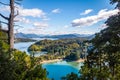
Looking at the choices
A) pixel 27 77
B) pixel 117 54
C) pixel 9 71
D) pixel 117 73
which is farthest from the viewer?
pixel 117 73

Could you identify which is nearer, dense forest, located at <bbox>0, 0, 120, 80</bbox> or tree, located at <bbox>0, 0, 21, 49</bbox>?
dense forest, located at <bbox>0, 0, 120, 80</bbox>

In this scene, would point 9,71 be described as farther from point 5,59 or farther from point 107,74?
point 107,74

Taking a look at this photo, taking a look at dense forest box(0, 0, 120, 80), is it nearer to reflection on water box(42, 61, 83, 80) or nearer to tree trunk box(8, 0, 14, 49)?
tree trunk box(8, 0, 14, 49)

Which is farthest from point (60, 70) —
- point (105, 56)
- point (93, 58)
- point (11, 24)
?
point (11, 24)

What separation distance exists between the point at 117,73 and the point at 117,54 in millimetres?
1678

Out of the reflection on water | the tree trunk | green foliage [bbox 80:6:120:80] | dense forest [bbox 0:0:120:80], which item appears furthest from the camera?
the reflection on water

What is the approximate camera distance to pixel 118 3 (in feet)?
45.5

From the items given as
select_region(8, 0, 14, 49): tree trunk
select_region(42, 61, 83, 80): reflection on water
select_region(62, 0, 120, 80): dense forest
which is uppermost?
select_region(8, 0, 14, 49): tree trunk

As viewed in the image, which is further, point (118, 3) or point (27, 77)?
point (118, 3)

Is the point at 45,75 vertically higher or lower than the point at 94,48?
lower

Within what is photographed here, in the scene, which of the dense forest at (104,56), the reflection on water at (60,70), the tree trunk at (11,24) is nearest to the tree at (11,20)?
the tree trunk at (11,24)

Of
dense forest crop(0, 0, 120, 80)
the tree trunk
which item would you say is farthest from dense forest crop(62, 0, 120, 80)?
the tree trunk

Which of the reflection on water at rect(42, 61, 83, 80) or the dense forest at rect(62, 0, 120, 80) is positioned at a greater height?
the dense forest at rect(62, 0, 120, 80)

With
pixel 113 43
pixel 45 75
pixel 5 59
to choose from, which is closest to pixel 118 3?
pixel 113 43
